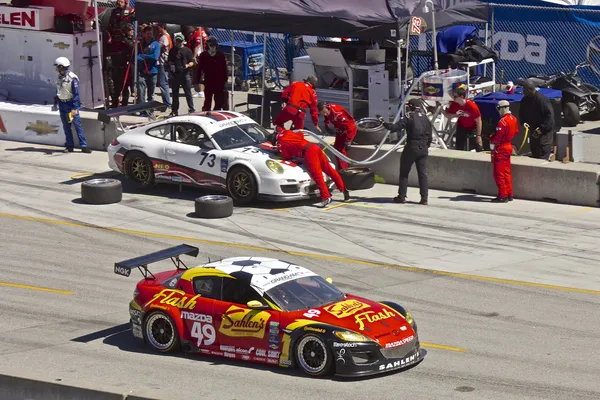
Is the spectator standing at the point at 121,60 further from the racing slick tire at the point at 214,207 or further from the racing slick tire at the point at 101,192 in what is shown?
the racing slick tire at the point at 214,207

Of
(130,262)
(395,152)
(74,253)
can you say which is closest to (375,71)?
(395,152)

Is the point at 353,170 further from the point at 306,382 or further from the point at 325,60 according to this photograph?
the point at 306,382

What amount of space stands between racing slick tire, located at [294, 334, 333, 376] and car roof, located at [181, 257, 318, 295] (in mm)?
832

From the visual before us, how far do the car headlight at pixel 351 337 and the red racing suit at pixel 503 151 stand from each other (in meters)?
9.30

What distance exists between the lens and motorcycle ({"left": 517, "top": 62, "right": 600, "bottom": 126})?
26.0m

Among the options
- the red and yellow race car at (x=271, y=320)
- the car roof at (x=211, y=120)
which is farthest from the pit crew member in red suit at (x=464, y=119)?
the red and yellow race car at (x=271, y=320)

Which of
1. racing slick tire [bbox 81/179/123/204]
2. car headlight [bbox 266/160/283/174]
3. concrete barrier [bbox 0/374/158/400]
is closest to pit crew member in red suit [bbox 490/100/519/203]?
car headlight [bbox 266/160/283/174]

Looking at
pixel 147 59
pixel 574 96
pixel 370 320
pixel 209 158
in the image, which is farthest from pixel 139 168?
pixel 574 96

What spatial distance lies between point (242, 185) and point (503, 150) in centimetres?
470

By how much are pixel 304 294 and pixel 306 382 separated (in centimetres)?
113

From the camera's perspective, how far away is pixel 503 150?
20.3 meters

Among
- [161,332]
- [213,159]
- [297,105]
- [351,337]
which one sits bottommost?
[161,332]

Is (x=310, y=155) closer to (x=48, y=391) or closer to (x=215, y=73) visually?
(x=215, y=73)

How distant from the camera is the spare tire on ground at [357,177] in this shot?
71.1ft
